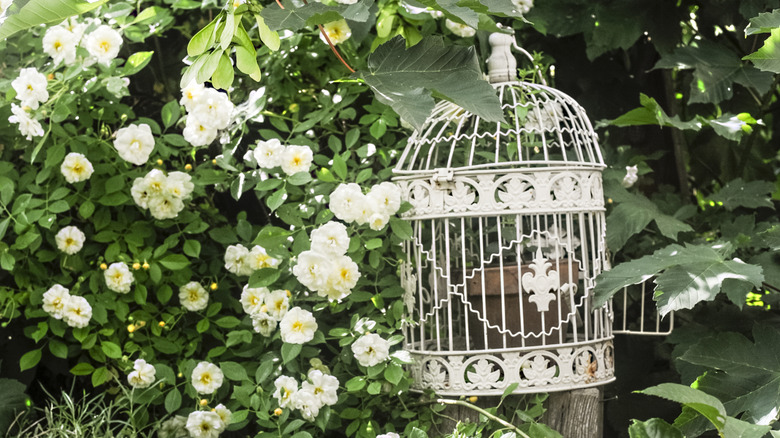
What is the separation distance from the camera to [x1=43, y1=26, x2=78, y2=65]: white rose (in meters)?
1.73

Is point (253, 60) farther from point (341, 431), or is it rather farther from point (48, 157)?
point (341, 431)

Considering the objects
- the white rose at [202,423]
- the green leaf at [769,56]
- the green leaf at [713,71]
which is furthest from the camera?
the green leaf at [713,71]

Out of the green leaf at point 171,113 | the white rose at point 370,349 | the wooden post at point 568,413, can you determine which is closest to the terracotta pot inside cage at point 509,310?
the wooden post at point 568,413

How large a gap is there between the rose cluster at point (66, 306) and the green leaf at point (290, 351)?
46 centimetres

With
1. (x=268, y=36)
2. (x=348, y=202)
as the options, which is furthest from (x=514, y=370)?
(x=268, y=36)

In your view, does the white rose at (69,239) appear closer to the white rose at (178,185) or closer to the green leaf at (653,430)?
the white rose at (178,185)

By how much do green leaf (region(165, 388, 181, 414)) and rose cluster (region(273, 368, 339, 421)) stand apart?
243 millimetres

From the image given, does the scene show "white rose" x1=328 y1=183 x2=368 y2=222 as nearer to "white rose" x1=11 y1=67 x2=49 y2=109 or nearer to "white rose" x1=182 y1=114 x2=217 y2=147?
"white rose" x1=182 y1=114 x2=217 y2=147

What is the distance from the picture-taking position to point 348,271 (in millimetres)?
1574

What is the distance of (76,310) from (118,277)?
4.4 inches

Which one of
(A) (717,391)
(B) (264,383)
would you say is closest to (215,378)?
(B) (264,383)

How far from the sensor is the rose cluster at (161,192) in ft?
5.74

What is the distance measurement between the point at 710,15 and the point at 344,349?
4.80 ft

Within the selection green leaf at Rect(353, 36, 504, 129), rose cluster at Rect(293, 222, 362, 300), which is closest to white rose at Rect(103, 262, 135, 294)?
rose cluster at Rect(293, 222, 362, 300)
